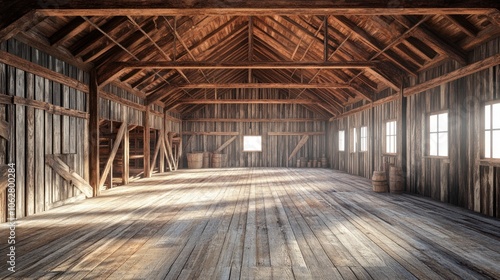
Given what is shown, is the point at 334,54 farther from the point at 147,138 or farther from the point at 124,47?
the point at 147,138

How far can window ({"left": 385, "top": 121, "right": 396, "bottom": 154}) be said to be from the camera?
10.4 m

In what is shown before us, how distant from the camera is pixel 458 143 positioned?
22.4 feet

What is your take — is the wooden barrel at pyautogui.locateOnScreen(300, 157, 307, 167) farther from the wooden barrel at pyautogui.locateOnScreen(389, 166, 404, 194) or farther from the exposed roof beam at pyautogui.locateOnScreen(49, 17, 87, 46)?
the exposed roof beam at pyautogui.locateOnScreen(49, 17, 87, 46)

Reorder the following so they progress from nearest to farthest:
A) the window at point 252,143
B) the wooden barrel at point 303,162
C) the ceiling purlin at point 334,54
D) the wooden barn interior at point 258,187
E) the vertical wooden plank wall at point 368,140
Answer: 1. the wooden barn interior at point 258,187
2. the ceiling purlin at point 334,54
3. the vertical wooden plank wall at point 368,140
4. the wooden barrel at point 303,162
5. the window at point 252,143

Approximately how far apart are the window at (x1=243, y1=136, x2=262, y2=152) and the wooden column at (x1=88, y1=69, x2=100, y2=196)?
1186 cm

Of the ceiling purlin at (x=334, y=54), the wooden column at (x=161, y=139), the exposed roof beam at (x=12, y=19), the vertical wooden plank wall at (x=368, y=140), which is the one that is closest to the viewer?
the exposed roof beam at (x=12, y=19)

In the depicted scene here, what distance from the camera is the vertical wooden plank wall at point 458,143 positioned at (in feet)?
19.4

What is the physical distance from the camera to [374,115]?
12.1m

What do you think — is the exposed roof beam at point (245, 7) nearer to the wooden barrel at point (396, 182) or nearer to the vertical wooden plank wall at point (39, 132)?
the vertical wooden plank wall at point (39, 132)

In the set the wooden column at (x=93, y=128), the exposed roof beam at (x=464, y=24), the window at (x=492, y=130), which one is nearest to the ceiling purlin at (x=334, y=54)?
the exposed roof beam at (x=464, y=24)

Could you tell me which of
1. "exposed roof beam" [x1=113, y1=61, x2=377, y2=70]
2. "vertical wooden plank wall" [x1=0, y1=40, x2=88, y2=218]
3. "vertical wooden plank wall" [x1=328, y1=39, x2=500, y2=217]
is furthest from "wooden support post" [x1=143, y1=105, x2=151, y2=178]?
"vertical wooden plank wall" [x1=328, y1=39, x2=500, y2=217]

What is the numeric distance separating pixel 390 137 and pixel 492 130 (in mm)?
4780

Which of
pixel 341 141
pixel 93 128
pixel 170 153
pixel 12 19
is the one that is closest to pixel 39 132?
pixel 93 128

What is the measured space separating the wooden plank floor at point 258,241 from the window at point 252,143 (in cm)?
1245
